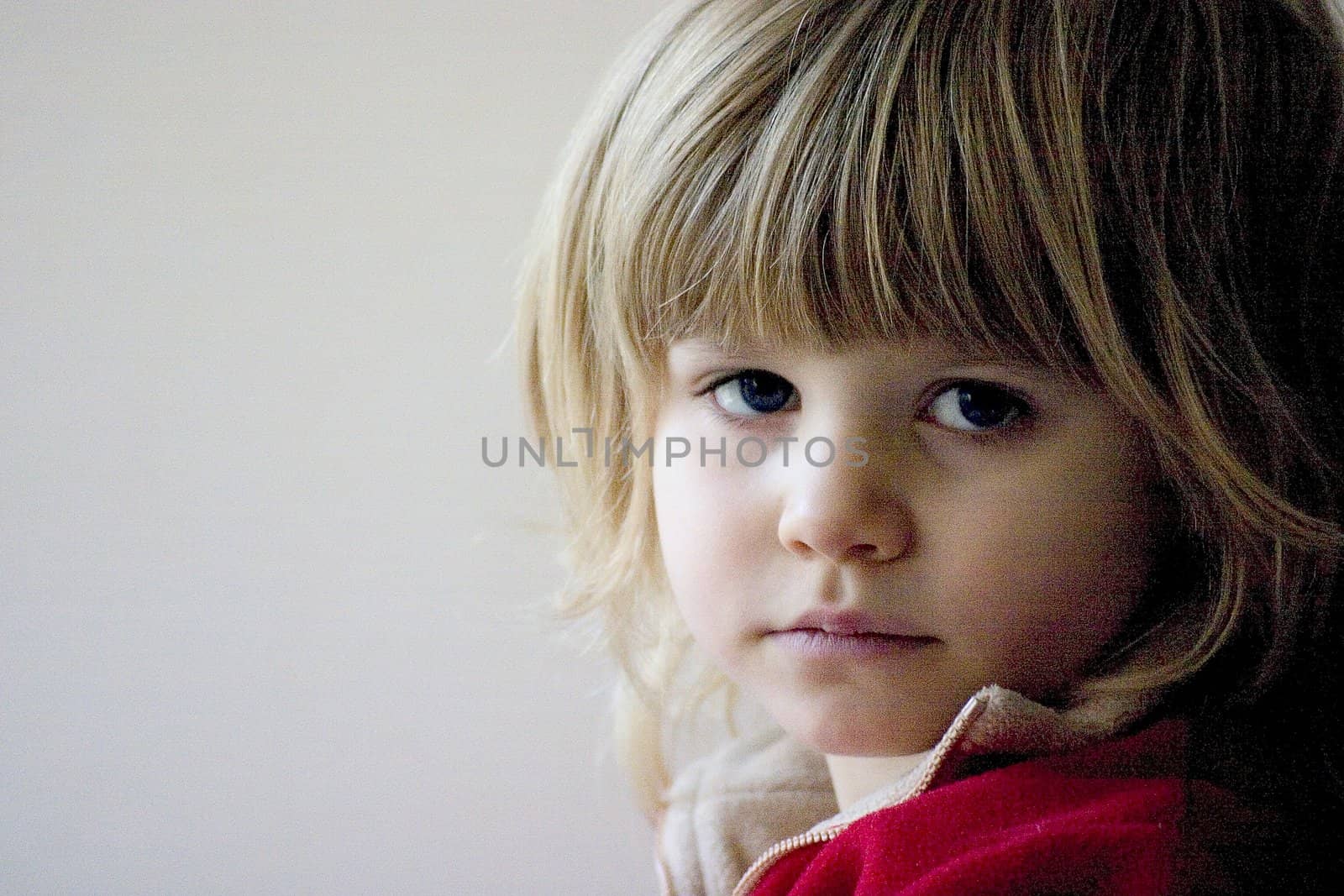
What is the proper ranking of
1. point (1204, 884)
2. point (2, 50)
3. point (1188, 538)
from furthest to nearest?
1. point (2, 50)
2. point (1188, 538)
3. point (1204, 884)

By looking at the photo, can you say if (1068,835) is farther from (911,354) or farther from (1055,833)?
(911,354)

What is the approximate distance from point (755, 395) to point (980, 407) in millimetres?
111

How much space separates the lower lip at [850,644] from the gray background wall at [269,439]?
0.33 metres

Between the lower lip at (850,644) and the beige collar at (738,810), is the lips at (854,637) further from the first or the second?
the beige collar at (738,810)

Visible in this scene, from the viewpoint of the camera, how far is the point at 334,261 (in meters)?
0.86

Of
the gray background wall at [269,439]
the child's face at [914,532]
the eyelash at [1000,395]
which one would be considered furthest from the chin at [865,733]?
the gray background wall at [269,439]

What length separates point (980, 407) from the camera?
1.79ft

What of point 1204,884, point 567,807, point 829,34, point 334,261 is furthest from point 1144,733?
point 334,261

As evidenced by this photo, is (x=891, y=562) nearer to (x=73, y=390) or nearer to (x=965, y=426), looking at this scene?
(x=965, y=426)

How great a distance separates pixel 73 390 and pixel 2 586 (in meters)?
0.14

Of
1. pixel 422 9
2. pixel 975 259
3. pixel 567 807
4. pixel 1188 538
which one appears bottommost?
pixel 567 807

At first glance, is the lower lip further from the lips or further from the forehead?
the forehead

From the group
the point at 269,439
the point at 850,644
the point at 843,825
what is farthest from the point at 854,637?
the point at 269,439

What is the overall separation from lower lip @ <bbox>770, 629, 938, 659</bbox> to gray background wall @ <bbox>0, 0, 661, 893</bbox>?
1.10ft
